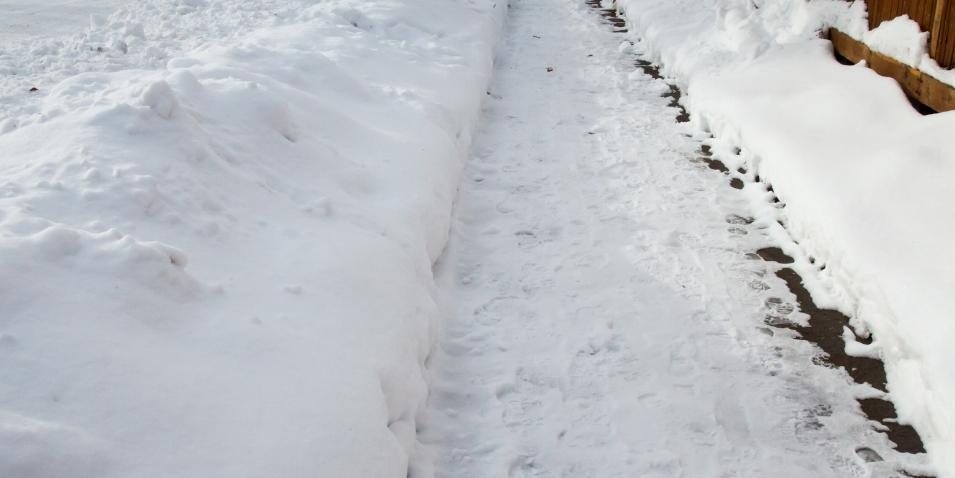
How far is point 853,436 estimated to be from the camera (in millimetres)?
3287

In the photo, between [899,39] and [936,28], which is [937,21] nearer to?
[936,28]

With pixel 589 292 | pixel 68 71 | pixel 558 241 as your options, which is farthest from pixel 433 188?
pixel 68 71

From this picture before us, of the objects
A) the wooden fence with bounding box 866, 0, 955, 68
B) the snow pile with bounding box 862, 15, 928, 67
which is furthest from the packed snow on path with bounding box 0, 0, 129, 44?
the wooden fence with bounding box 866, 0, 955, 68

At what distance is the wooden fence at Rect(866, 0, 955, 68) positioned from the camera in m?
5.08

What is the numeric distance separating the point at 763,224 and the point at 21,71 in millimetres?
6536

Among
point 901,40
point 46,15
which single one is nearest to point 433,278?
point 901,40

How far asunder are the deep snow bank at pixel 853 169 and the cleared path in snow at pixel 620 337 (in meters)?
0.28

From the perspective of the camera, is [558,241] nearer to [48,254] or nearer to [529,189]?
[529,189]

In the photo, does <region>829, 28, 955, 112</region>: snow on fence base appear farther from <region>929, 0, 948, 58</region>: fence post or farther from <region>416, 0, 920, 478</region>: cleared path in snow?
<region>416, 0, 920, 478</region>: cleared path in snow

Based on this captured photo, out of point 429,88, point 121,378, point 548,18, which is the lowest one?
point 548,18

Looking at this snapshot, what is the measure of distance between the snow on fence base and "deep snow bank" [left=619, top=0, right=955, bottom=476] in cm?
10

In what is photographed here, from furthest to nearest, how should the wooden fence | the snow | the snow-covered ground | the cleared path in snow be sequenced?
the snow, the wooden fence, the cleared path in snow, the snow-covered ground

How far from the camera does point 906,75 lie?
5543mm

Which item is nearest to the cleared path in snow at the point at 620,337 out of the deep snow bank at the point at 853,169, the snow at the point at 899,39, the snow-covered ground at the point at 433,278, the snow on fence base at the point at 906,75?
the snow-covered ground at the point at 433,278
